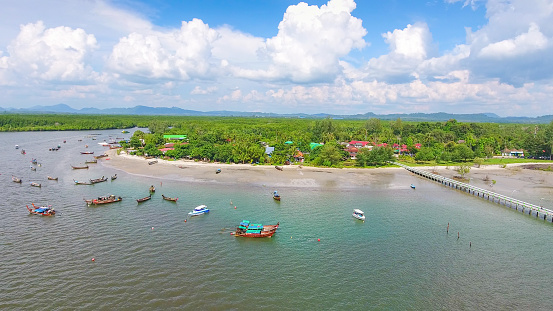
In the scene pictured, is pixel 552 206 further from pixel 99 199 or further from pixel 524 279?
pixel 99 199

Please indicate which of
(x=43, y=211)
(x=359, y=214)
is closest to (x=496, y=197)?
(x=359, y=214)

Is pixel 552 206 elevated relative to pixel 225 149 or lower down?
lower down

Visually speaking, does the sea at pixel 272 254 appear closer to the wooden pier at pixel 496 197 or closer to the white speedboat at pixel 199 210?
the white speedboat at pixel 199 210

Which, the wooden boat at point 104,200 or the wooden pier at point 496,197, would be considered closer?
the wooden pier at point 496,197

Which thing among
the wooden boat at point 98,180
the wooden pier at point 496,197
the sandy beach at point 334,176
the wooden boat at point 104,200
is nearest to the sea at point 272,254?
the wooden boat at point 104,200

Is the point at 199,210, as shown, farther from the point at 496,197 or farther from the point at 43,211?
the point at 496,197

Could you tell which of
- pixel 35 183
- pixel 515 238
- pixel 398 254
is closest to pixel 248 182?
pixel 398 254
